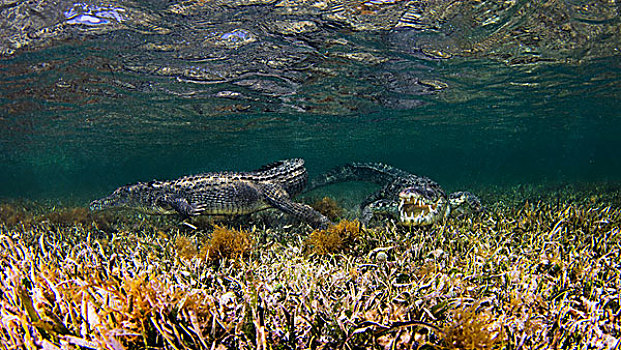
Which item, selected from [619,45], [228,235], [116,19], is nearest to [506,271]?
[228,235]

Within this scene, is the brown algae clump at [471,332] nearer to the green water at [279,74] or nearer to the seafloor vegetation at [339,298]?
the seafloor vegetation at [339,298]

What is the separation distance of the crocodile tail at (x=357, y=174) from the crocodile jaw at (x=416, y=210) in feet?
14.6

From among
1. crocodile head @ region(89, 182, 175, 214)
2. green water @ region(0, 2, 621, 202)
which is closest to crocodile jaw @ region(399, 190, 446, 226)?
crocodile head @ region(89, 182, 175, 214)

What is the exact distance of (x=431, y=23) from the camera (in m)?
10.4

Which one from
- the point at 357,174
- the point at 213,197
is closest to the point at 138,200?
the point at 213,197

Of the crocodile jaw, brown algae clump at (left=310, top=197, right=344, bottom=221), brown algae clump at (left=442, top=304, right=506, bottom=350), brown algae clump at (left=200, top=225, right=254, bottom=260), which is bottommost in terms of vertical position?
brown algae clump at (left=310, top=197, right=344, bottom=221)

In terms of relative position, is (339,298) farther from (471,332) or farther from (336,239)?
(336,239)

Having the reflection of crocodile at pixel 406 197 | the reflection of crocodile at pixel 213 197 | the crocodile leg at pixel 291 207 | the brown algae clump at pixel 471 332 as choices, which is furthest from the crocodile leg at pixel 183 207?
the brown algae clump at pixel 471 332

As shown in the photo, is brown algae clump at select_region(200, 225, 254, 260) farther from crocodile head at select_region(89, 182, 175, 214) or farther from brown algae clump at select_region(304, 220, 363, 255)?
crocodile head at select_region(89, 182, 175, 214)

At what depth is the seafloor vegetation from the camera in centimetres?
241

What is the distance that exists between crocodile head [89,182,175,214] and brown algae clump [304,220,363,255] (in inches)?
172

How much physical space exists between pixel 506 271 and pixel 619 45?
52.6 ft

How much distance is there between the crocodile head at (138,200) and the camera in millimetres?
7577

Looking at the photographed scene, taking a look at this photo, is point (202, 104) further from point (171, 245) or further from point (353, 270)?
point (353, 270)
